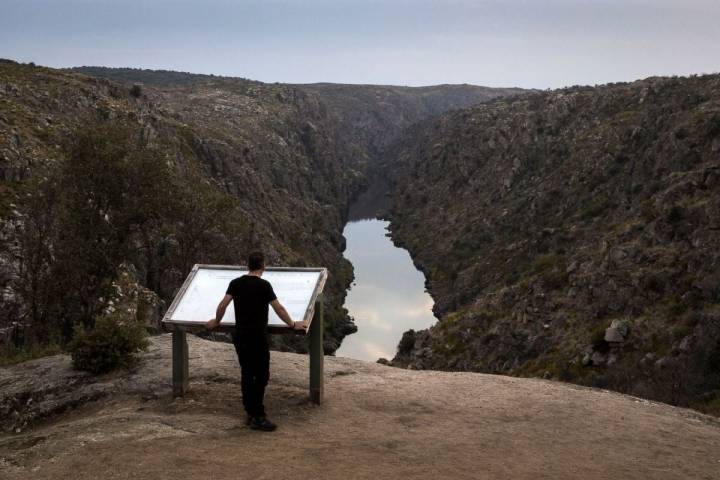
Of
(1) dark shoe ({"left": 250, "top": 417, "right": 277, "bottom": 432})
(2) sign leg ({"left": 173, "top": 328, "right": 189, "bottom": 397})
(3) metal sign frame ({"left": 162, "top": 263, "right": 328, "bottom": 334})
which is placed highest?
(3) metal sign frame ({"left": 162, "top": 263, "right": 328, "bottom": 334})

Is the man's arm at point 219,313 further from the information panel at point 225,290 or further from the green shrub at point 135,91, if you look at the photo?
the green shrub at point 135,91

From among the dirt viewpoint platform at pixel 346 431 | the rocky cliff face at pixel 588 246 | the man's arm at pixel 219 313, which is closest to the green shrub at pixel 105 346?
the dirt viewpoint platform at pixel 346 431

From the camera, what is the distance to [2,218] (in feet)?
105

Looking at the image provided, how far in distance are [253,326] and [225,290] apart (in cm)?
194

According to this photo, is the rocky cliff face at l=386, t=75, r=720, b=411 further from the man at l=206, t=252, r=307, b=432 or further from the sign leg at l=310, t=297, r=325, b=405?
the man at l=206, t=252, r=307, b=432

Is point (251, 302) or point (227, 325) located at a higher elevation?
point (251, 302)

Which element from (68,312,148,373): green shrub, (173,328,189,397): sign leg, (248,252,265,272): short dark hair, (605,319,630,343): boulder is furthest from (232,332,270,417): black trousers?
(605,319,630,343): boulder

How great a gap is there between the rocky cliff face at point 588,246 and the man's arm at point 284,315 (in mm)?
13761

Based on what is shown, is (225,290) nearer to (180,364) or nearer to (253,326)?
(180,364)

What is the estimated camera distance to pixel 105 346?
15.0m

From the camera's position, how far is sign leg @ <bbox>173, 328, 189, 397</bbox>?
12641 millimetres

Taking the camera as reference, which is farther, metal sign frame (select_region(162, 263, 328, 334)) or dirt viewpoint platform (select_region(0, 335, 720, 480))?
metal sign frame (select_region(162, 263, 328, 334))

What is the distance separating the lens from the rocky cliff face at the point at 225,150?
3934 cm

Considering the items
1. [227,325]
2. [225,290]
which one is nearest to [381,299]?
[225,290]
